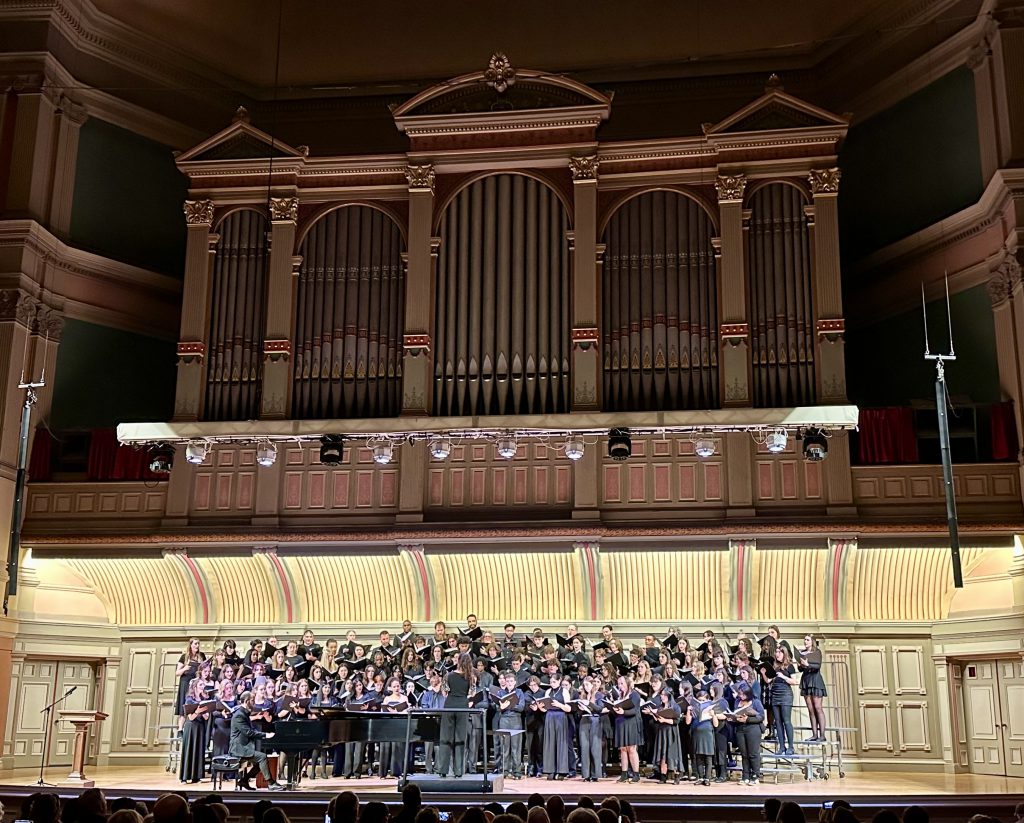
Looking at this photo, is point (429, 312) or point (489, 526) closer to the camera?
point (489, 526)

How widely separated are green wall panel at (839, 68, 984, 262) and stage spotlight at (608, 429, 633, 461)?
15.1 feet

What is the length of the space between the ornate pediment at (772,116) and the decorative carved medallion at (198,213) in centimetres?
588

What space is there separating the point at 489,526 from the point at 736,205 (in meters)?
4.50

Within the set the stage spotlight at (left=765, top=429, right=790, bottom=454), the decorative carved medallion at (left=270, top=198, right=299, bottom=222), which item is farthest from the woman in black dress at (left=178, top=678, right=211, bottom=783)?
the stage spotlight at (left=765, top=429, right=790, bottom=454)

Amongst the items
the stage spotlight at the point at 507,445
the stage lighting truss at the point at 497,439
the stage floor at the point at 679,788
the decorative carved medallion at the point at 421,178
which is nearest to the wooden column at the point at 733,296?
the stage lighting truss at the point at 497,439

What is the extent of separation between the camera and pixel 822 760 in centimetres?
1139

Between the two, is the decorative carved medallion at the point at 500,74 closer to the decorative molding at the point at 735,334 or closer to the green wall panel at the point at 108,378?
the decorative molding at the point at 735,334

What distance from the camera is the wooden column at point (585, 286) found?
490 inches

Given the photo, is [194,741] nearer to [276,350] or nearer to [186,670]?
[186,670]

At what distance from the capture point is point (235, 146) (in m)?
13.8

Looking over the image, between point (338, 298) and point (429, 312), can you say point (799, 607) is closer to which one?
point (429, 312)

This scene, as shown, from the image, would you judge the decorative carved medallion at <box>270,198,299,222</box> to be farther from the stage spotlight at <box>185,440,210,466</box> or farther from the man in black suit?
the man in black suit

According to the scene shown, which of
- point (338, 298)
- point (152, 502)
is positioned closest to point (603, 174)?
point (338, 298)

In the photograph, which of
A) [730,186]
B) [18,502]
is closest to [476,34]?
[730,186]
